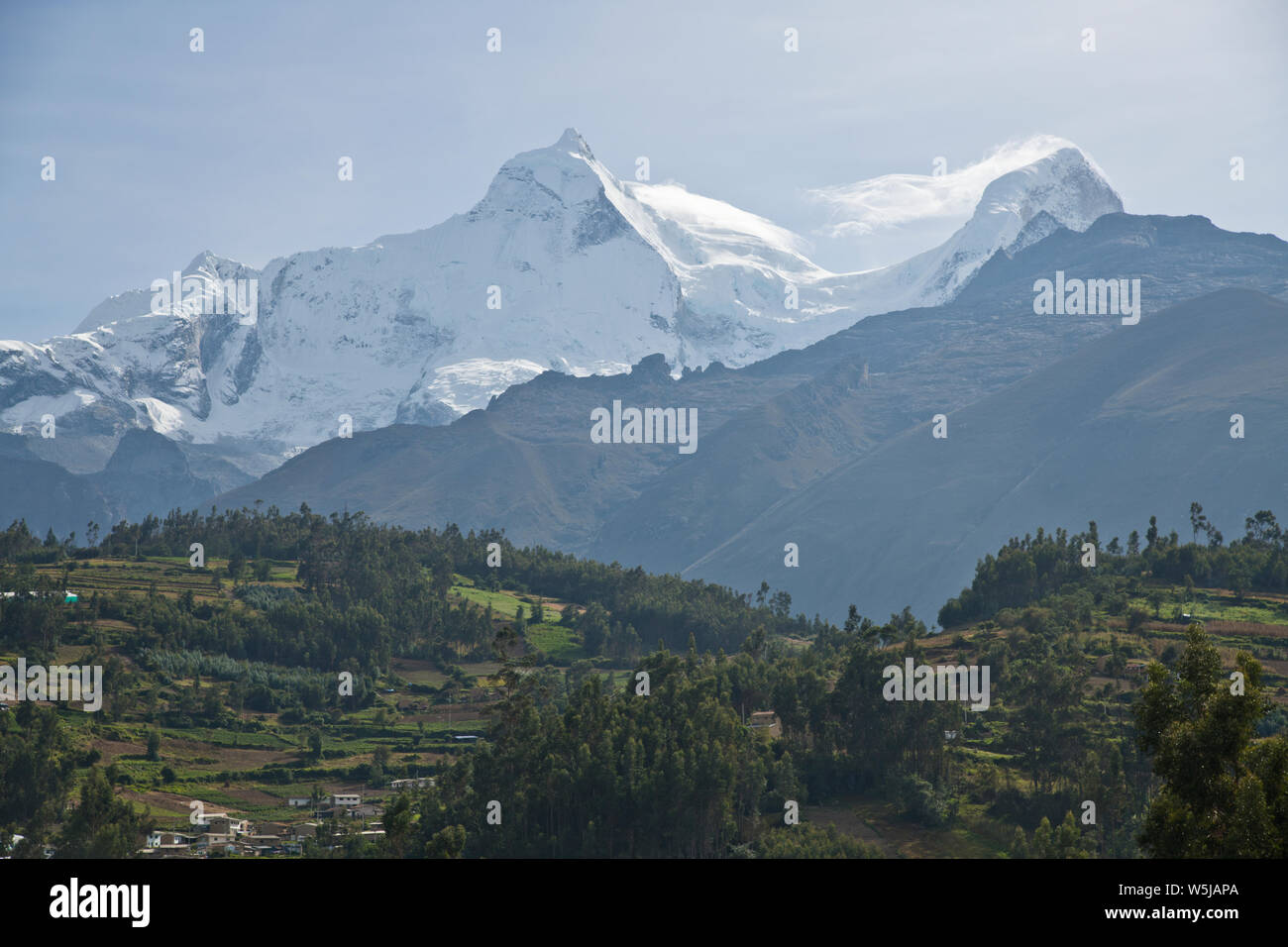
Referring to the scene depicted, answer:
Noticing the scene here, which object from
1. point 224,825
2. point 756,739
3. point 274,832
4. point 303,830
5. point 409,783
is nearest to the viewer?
point 756,739

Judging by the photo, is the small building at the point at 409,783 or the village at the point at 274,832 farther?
the small building at the point at 409,783

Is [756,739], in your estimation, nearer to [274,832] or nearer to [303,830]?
[303,830]

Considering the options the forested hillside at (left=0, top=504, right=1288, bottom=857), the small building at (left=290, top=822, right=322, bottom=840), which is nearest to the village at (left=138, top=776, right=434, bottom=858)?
the small building at (left=290, top=822, right=322, bottom=840)

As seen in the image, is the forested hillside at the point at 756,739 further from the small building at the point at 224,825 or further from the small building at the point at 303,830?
the small building at the point at 224,825

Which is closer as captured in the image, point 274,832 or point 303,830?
point 303,830

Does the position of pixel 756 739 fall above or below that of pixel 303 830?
above

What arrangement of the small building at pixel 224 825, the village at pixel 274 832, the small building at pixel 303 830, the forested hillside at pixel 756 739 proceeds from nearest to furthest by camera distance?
the forested hillside at pixel 756 739, the village at pixel 274 832, the small building at pixel 303 830, the small building at pixel 224 825

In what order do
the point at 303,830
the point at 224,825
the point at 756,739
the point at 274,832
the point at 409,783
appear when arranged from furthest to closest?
the point at 409,783
the point at 224,825
the point at 274,832
the point at 303,830
the point at 756,739

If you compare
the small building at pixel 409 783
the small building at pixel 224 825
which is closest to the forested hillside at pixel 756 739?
the small building at pixel 409 783

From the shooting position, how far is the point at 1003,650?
124562mm

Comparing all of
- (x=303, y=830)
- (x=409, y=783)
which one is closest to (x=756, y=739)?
(x=303, y=830)

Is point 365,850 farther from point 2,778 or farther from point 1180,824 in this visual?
point 1180,824
